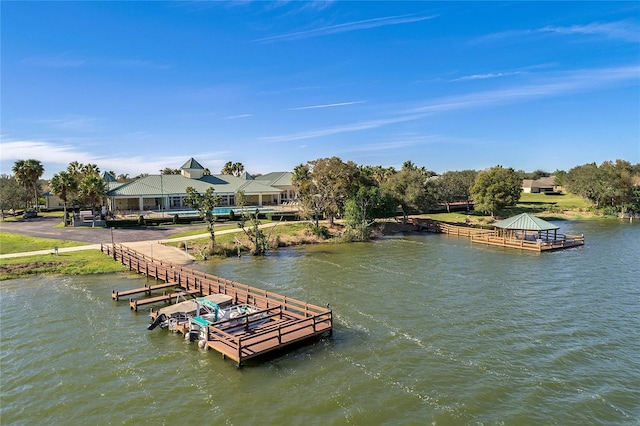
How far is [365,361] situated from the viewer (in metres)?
18.8

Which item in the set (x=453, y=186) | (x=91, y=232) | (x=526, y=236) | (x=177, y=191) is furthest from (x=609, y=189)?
(x=91, y=232)

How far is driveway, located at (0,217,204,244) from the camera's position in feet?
160

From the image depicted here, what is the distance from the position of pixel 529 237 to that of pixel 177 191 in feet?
195

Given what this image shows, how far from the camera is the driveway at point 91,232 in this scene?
48.8 metres

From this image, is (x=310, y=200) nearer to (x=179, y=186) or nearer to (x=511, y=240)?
(x=511, y=240)

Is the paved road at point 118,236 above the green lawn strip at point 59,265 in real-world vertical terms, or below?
above

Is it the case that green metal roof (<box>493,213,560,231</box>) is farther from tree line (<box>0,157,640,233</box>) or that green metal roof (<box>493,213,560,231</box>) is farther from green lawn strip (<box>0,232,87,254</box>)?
green lawn strip (<box>0,232,87,254</box>)

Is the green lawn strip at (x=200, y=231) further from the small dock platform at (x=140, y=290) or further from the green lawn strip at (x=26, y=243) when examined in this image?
the small dock platform at (x=140, y=290)

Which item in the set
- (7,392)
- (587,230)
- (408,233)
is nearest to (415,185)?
(408,233)

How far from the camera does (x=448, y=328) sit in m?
22.5

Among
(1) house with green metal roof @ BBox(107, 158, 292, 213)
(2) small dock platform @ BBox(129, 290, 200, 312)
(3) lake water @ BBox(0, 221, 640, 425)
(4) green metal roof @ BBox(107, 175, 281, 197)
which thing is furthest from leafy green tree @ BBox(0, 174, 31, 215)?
(2) small dock platform @ BBox(129, 290, 200, 312)

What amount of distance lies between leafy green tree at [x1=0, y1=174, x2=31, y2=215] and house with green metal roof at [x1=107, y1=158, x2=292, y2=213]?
17.6 metres

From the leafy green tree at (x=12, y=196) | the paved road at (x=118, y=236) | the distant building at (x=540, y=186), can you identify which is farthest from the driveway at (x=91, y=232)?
the distant building at (x=540, y=186)

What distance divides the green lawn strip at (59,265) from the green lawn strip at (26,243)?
4534 mm
